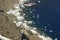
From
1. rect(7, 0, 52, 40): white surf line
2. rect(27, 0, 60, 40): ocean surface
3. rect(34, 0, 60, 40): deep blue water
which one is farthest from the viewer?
rect(34, 0, 60, 40): deep blue water

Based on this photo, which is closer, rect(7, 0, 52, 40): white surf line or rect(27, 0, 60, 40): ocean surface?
rect(7, 0, 52, 40): white surf line

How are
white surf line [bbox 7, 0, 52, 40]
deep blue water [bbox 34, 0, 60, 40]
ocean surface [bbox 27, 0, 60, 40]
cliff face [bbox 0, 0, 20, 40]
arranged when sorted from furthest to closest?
deep blue water [bbox 34, 0, 60, 40]
ocean surface [bbox 27, 0, 60, 40]
white surf line [bbox 7, 0, 52, 40]
cliff face [bbox 0, 0, 20, 40]

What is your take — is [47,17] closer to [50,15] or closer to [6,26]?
[50,15]

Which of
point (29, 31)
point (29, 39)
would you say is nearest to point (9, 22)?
point (29, 31)

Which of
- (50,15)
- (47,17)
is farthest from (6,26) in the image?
(50,15)

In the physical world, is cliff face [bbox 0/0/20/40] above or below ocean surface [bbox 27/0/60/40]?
above

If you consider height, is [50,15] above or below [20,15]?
below

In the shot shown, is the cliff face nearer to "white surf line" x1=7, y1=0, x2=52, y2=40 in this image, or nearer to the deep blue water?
"white surf line" x1=7, y1=0, x2=52, y2=40

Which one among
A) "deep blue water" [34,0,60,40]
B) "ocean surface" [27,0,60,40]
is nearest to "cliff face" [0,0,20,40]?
"ocean surface" [27,0,60,40]

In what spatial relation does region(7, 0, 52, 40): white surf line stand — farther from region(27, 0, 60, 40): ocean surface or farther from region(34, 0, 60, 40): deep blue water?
region(34, 0, 60, 40): deep blue water
